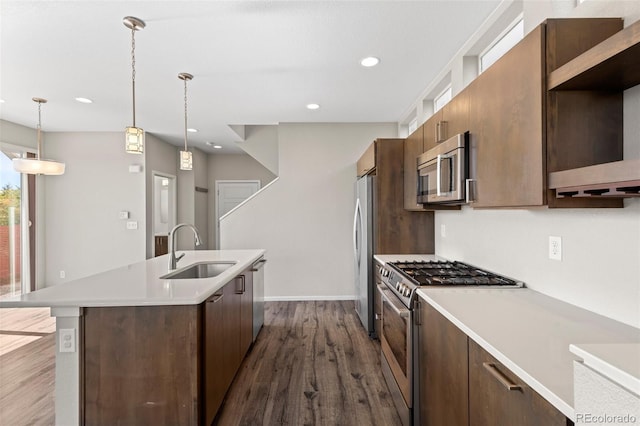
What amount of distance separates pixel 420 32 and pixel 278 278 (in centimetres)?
362

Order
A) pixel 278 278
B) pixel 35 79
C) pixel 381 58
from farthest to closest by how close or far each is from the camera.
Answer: pixel 278 278
pixel 35 79
pixel 381 58

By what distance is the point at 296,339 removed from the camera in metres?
3.36

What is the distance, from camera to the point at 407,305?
183 centimetres

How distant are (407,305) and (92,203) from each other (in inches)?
210

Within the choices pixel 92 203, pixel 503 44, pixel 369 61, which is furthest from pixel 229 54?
pixel 92 203

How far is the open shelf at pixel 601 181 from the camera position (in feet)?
2.82

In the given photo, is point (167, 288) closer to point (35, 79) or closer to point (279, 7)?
point (279, 7)

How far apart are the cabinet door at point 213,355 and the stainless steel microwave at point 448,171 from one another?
153 centimetres

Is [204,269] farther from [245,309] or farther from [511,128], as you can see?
[511,128]

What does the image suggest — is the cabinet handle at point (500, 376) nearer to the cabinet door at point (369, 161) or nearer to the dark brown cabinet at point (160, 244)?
the cabinet door at point (369, 161)

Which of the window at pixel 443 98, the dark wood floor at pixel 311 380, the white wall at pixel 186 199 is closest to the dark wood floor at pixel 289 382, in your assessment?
the dark wood floor at pixel 311 380

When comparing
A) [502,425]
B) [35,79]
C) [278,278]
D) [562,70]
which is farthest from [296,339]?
[35,79]

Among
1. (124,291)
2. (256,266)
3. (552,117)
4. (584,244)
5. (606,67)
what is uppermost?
(606,67)

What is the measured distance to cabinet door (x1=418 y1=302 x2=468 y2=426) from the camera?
1.27 meters
